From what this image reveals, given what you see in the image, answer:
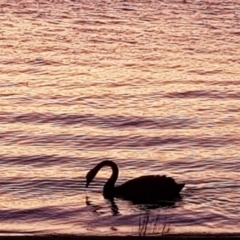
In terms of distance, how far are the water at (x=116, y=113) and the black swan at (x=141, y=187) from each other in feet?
0.71

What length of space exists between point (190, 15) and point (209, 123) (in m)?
15.5

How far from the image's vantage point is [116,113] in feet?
79.4

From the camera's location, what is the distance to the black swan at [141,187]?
1823 centimetres

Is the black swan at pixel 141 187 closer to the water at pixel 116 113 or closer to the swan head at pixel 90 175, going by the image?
the swan head at pixel 90 175

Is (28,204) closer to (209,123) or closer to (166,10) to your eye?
(209,123)

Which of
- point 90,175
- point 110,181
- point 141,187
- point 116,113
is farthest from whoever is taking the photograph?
point 116,113

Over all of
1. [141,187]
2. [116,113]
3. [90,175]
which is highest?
[116,113]

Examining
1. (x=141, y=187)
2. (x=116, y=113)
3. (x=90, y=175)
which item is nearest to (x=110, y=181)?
(x=90, y=175)

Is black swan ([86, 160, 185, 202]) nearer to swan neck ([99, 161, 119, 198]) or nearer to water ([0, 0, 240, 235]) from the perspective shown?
swan neck ([99, 161, 119, 198])

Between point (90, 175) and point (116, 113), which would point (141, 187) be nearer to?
point (90, 175)

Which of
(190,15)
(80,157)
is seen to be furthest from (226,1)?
(80,157)

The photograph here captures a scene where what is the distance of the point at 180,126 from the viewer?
75.6 feet

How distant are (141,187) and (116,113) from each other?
6.00m

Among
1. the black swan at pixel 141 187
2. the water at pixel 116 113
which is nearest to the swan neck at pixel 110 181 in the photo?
the black swan at pixel 141 187
